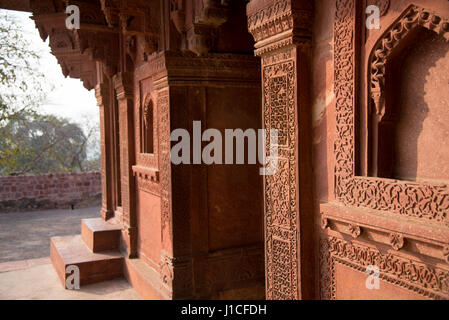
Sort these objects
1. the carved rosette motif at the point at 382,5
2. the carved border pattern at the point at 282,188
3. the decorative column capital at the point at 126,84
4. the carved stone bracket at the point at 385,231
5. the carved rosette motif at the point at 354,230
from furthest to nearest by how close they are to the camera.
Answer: the decorative column capital at the point at 126,84
the carved border pattern at the point at 282,188
the carved rosette motif at the point at 354,230
the carved rosette motif at the point at 382,5
the carved stone bracket at the point at 385,231

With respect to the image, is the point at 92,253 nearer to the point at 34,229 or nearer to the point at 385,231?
the point at 34,229

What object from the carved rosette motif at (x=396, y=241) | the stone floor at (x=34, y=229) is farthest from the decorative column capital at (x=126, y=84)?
the carved rosette motif at (x=396, y=241)

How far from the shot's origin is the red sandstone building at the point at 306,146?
1.79m

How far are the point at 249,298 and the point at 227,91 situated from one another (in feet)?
8.00

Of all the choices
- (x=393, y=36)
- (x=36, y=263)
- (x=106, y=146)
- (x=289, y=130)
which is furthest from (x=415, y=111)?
(x=36, y=263)

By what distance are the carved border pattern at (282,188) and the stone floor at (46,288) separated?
3035 mm

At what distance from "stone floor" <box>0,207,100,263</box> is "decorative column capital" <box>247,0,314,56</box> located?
21.5 ft

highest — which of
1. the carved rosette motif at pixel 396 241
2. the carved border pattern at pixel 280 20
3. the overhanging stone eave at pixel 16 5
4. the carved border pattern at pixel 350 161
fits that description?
the overhanging stone eave at pixel 16 5

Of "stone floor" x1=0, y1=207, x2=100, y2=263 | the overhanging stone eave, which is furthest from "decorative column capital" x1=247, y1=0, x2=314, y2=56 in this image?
"stone floor" x1=0, y1=207, x2=100, y2=263

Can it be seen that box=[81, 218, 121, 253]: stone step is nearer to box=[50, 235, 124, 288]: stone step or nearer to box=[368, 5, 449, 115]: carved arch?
box=[50, 235, 124, 288]: stone step

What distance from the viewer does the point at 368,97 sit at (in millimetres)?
1997

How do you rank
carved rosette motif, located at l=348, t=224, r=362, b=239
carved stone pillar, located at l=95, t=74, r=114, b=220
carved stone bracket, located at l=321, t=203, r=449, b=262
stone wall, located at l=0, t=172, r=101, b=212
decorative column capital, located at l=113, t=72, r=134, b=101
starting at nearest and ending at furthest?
carved stone bracket, located at l=321, t=203, r=449, b=262
carved rosette motif, located at l=348, t=224, r=362, b=239
decorative column capital, located at l=113, t=72, r=134, b=101
carved stone pillar, located at l=95, t=74, r=114, b=220
stone wall, located at l=0, t=172, r=101, b=212

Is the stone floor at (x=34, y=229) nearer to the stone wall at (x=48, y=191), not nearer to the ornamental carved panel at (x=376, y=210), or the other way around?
the stone wall at (x=48, y=191)

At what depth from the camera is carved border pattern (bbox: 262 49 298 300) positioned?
2408 millimetres
